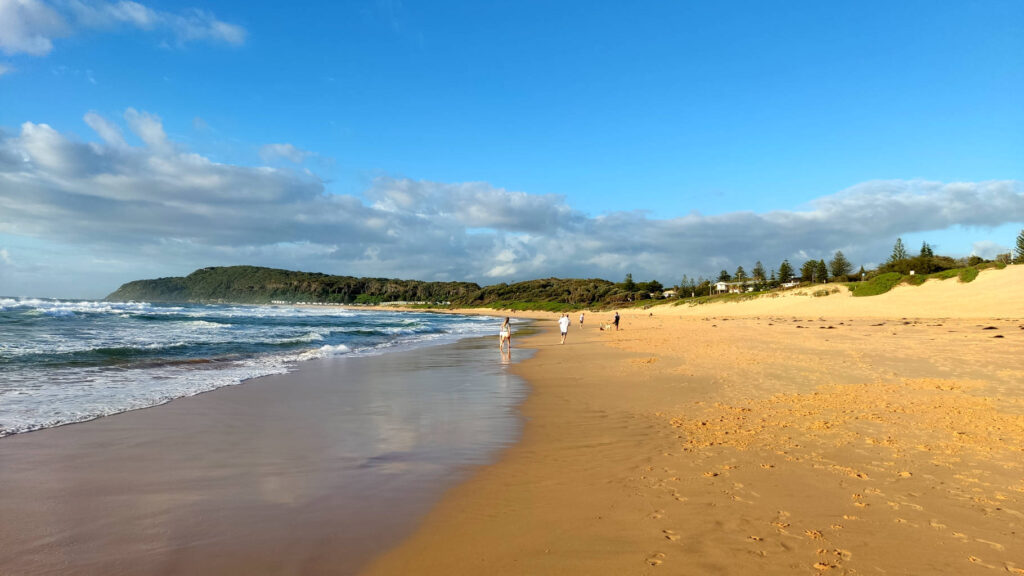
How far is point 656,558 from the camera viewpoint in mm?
3516

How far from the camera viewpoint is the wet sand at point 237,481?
3.66 m

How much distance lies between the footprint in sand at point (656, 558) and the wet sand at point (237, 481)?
196 centimetres

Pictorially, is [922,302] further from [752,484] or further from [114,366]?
[114,366]

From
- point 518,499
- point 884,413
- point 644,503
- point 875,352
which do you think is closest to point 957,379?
point 884,413

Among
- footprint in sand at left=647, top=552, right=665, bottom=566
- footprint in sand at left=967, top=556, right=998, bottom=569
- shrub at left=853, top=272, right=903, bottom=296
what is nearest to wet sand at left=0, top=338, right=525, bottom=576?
footprint in sand at left=647, top=552, right=665, bottom=566

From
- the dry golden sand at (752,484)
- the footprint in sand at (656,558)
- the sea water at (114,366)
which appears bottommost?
the dry golden sand at (752,484)

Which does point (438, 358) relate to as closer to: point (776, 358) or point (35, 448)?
point (776, 358)

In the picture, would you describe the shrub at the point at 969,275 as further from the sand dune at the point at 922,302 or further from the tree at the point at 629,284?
the tree at the point at 629,284

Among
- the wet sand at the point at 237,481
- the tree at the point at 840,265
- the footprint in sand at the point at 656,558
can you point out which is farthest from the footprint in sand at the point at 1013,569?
the tree at the point at 840,265

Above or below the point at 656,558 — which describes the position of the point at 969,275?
above

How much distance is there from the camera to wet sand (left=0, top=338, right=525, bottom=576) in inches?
144

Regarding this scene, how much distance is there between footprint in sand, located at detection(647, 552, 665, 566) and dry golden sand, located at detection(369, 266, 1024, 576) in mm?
19

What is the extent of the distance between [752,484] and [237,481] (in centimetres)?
534

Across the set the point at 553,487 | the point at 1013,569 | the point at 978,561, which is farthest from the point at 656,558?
the point at 1013,569
